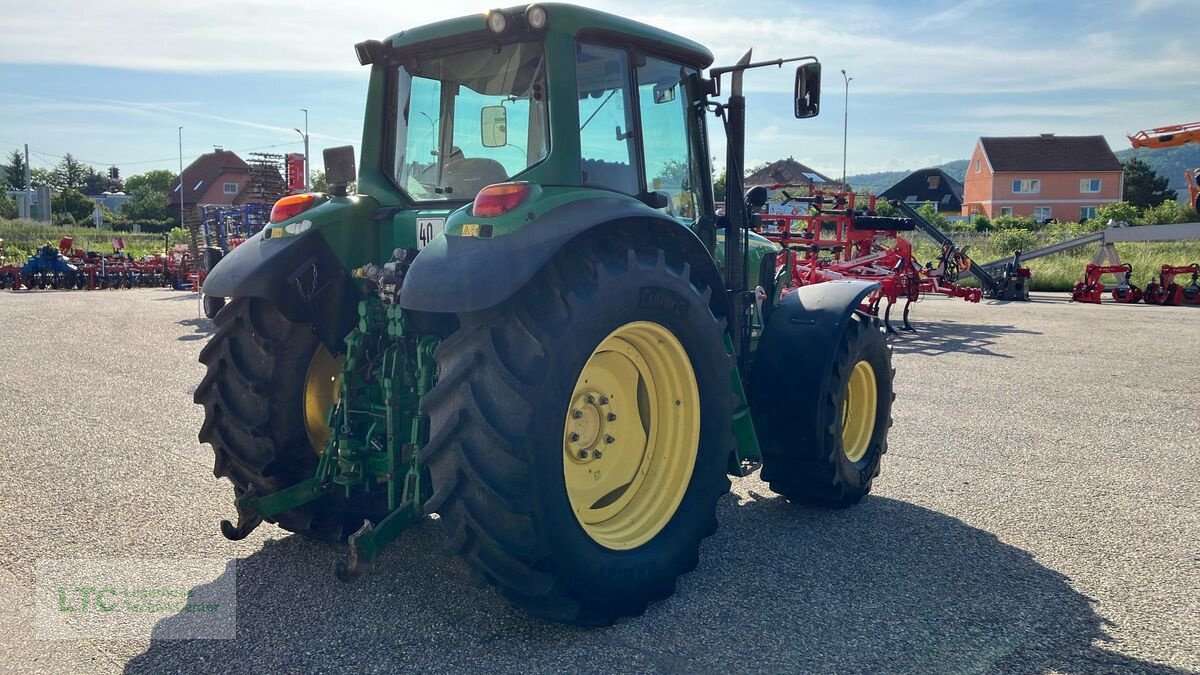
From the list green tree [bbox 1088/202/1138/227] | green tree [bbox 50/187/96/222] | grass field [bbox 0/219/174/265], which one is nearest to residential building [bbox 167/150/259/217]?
green tree [bbox 50/187/96/222]

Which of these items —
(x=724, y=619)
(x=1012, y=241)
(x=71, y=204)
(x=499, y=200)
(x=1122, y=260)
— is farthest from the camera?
(x=71, y=204)

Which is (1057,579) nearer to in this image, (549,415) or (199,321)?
(549,415)

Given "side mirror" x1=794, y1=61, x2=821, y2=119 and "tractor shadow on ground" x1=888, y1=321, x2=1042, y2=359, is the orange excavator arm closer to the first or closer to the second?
"tractor shadow on ground" x1=888, y1=321, x2=1042, y2=359

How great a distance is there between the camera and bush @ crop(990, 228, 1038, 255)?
95.1ft

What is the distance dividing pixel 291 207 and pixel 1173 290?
20.7 m

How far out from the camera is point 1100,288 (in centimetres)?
2008

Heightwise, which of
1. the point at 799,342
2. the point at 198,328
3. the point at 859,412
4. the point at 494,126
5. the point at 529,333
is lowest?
the point at 198,328

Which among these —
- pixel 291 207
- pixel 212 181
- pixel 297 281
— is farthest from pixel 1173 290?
pixel 212 181

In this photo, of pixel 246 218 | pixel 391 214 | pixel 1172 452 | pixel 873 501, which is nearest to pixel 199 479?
pixel 391 214

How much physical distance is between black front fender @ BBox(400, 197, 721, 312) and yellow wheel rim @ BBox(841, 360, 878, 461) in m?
2.54

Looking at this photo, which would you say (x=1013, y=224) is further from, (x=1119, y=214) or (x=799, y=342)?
(x=799, y=342)

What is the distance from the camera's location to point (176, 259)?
2678 centimetres

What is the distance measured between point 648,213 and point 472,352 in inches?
37.4

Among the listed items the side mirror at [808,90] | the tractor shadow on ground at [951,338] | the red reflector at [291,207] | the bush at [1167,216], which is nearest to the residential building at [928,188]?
the bush at [1167,216]
